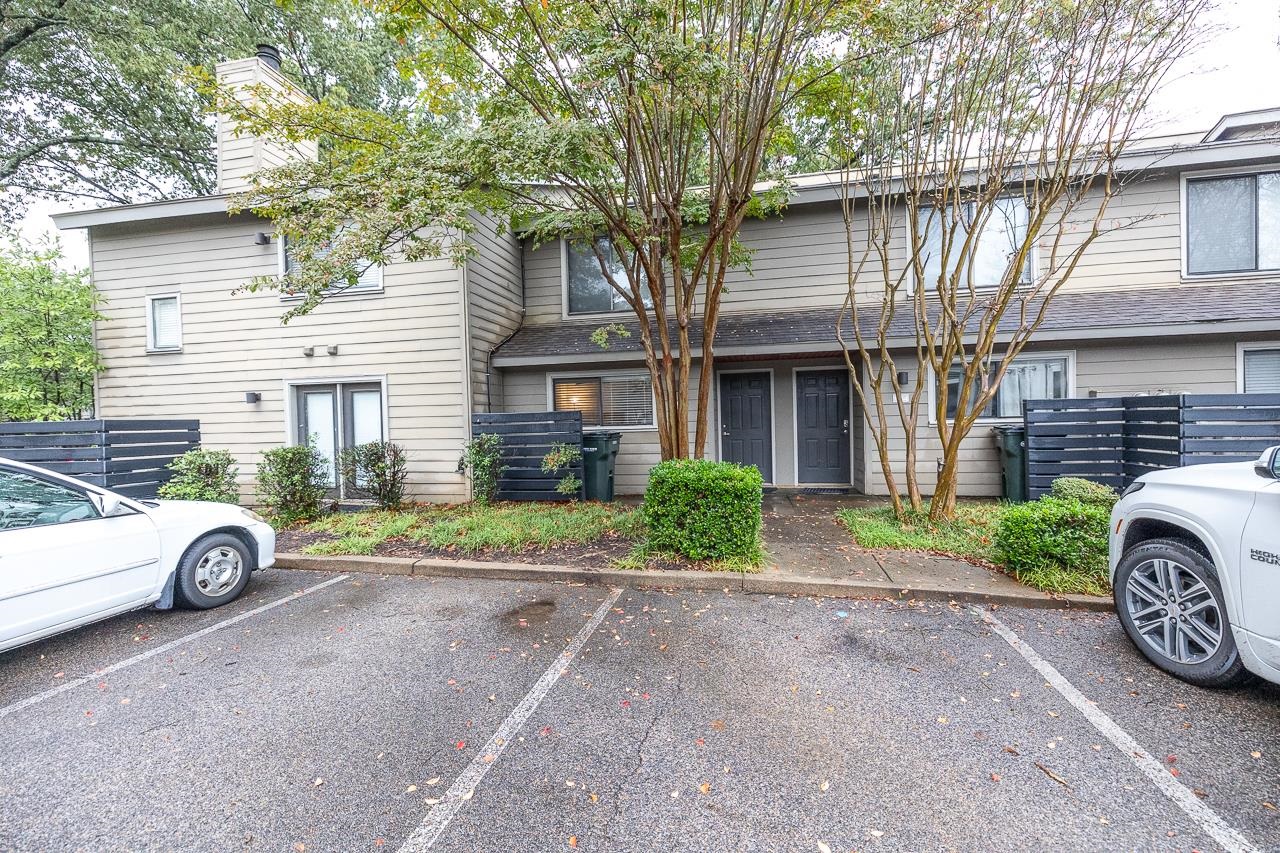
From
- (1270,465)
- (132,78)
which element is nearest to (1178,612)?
(1270,465)

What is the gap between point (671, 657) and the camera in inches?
120

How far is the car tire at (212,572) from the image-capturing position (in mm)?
3773

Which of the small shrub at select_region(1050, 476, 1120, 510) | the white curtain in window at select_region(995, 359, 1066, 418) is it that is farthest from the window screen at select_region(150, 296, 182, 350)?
the white curtain in window at select_region(995, 359, 1066, 418)

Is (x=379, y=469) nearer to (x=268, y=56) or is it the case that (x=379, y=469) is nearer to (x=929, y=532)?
(x=929, y=532)

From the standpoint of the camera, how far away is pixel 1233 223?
6855mm

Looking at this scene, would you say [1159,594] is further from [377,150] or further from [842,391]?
[377,150]

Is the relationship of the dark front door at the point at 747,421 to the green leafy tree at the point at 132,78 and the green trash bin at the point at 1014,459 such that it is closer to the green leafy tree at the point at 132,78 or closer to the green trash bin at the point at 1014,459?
the green trash bin at the point at 1014,459

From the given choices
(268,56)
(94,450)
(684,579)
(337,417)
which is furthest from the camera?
(268,56)

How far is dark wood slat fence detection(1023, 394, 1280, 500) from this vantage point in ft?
16.9

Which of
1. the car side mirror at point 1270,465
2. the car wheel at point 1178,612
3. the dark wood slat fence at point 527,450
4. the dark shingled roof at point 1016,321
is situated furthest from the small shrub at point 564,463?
the car side mirror at point 1270,465

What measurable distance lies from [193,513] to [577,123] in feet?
14.6

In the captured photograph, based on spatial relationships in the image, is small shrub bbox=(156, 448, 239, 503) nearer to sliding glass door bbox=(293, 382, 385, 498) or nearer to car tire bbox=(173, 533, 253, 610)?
sliding glass door bbox=(293, 382, 385, 498)

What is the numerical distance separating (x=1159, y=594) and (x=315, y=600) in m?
5.73

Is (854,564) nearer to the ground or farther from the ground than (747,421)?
nearer to the ground
